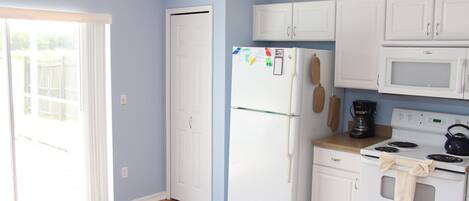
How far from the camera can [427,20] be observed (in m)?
3.14

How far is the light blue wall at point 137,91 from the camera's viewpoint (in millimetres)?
4141

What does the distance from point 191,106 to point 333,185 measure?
1.60 m

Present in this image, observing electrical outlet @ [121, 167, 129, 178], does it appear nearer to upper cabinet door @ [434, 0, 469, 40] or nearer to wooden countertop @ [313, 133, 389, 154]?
wooden countertop @ [313, 133, 389, 154]

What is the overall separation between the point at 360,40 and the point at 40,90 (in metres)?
2.72

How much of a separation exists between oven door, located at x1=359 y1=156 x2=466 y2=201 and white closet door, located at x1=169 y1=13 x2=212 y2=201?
1571mm

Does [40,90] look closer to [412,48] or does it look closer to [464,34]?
[412,48]

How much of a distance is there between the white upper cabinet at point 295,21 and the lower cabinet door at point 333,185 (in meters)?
1.10

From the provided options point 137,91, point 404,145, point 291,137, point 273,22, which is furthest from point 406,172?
point 137,91

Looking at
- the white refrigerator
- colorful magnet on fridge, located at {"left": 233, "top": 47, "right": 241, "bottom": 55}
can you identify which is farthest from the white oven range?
colorful magnet on fridge, located at {"left": 233, "top": 47, "right": 241, "bottom": 55}

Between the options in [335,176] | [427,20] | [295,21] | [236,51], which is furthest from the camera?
[295,21]

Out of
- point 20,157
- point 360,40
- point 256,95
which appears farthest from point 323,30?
point 20,157

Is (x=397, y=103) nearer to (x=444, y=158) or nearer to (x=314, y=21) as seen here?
(x=444, y=158)

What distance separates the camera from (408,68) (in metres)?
3.26

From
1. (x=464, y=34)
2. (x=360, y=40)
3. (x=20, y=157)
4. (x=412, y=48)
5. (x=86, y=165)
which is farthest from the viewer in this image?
(x=86, y=165)
